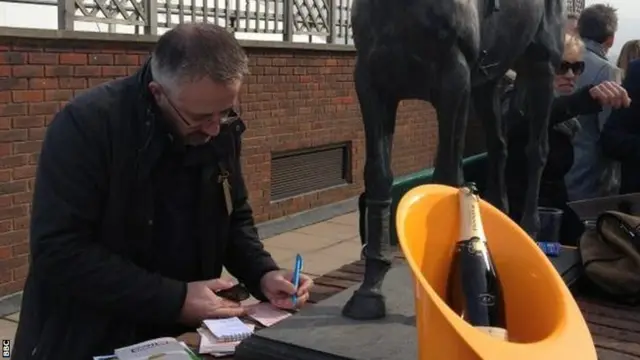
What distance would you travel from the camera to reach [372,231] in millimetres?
2754

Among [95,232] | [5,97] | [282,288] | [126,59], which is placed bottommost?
[282,288]

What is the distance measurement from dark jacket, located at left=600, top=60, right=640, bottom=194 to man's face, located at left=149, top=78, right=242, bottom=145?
9.09 ft

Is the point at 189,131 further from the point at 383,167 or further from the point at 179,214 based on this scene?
the point at 383,167

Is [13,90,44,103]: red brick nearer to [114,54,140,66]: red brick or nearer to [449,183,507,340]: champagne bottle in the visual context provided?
[114,54,140,66]: red brick

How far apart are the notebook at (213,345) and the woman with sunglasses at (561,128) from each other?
6.88ft

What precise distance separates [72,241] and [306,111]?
230 inches

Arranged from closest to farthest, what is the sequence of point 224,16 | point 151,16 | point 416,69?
point 416,69, point 151,16, point 224,16

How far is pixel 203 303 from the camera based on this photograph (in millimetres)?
2189

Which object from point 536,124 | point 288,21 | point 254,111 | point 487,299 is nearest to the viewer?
point 487,299

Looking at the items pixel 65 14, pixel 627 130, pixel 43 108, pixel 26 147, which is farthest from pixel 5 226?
pixel 627 130

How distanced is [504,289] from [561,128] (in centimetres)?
266

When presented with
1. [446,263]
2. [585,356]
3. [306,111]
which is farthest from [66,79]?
[585,356]

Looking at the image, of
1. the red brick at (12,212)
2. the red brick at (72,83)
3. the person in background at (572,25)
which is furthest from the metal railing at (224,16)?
the person in background at (572,25)

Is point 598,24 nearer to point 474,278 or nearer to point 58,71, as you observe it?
point 58,71
